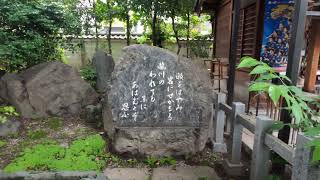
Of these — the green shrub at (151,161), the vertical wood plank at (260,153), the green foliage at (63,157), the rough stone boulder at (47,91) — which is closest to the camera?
the vertical wood plank at (260,153)

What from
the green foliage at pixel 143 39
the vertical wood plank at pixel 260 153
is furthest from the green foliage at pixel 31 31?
the green foliage at pixel 143 39

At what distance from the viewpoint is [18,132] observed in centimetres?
629

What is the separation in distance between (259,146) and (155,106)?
7.17 ft

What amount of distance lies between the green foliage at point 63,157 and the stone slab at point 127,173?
0.21m

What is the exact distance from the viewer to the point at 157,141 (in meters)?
5.24

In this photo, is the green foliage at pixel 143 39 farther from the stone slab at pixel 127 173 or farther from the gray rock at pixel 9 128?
the stone slab at pixel 127 173

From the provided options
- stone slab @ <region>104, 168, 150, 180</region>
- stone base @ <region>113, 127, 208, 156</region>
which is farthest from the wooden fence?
stone slab @ <region>104, 168, 150, 180</region>

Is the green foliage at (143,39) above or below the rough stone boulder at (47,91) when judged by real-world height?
above

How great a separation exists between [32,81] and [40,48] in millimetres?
1613

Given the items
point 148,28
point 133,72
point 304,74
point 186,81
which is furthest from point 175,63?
point 148,28

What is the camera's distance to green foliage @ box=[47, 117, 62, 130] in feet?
21.9

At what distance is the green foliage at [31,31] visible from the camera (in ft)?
23.0

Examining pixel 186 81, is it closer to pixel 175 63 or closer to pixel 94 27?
pixel 175 63

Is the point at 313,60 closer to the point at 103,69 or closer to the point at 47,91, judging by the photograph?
the point at 103,69
